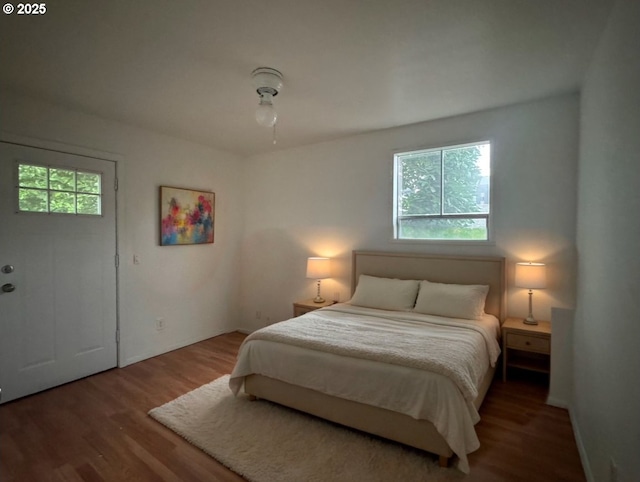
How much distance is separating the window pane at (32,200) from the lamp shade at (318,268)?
2601 millimetres

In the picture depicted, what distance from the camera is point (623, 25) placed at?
57.7 inches

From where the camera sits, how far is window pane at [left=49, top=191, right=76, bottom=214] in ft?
9.59

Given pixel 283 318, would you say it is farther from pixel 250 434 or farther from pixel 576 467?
pixel 576 467

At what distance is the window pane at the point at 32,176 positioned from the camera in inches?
108

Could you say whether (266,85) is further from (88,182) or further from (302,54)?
(88,182)

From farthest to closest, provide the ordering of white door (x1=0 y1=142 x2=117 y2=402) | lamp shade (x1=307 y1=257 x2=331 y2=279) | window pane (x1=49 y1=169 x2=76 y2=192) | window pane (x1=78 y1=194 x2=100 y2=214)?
lamp shade (x1=307 y1=257 x2=331 y2=279) → window pane (x1=78 y1=194 x2=100 y2=214) → window pane (x1=49 y1=169 x2=76 y2=192) → white door (x1=0 y1=142 x2=117 y2=402)

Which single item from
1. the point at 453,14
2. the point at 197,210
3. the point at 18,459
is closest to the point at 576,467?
the point at 453,14

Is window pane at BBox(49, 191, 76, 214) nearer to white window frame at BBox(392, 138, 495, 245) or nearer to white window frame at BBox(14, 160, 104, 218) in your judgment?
white window frame at BBox(14, 160, 104, 218)

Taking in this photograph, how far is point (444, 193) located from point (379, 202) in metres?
0.71

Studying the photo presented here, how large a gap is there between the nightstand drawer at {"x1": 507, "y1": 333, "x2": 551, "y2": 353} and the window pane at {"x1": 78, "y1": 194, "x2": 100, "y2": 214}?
4.05 metres

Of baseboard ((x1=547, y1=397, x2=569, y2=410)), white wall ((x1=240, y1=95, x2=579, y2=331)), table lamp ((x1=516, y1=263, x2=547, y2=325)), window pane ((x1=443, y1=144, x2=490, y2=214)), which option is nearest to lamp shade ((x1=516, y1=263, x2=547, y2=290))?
table lamp ((x1=516, y1=263, x2=547, y2=325))

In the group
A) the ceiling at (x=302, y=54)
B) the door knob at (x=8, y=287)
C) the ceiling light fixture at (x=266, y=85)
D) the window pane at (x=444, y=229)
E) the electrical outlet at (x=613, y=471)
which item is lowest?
the electrical outlet at (x=613, y=471)

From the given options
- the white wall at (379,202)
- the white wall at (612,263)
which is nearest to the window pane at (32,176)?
the white wall at (379,202)

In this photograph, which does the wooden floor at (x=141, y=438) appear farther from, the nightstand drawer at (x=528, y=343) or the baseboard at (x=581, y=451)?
the nightstand drawer at (x=528, y=343)
